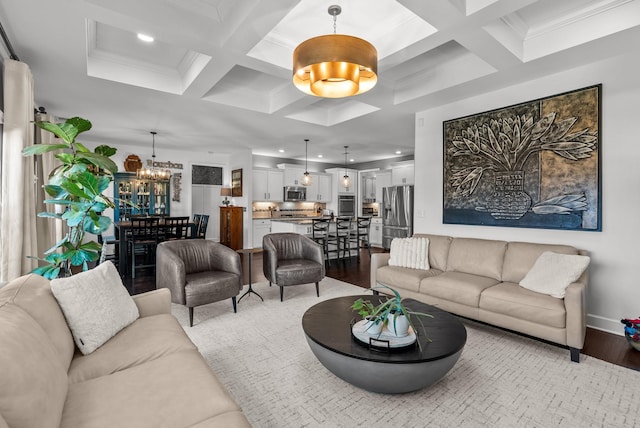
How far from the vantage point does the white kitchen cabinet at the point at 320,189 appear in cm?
966

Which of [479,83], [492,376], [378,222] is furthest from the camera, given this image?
[378,222]

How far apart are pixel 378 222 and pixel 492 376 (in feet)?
22.0

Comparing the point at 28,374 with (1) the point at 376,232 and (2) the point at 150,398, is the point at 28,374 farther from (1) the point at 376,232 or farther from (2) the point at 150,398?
(1) the point at 376,232

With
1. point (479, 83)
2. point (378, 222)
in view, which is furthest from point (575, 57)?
point (378, 222)

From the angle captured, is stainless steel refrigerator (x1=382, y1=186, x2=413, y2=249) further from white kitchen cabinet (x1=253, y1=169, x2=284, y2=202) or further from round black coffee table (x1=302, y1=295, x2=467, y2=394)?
round black coffee table (x1=302, y1=295, x2=467, y2=394)

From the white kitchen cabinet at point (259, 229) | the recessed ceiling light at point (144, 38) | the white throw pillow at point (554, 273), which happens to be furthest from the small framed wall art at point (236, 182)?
the white throw pillow at point (554, 273)

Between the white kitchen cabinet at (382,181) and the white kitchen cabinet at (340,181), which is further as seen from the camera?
the white kitchen cabinet at (340,181)

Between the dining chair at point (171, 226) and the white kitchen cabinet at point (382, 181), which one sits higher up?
the white kitchen cabinet at point (382, 181)

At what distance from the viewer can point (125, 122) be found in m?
5.48

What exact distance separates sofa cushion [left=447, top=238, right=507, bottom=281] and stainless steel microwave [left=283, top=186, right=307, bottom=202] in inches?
237

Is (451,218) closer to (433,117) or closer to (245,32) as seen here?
(433,117)

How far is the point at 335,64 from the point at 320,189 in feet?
25.0

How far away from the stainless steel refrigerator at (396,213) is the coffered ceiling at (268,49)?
2814mm

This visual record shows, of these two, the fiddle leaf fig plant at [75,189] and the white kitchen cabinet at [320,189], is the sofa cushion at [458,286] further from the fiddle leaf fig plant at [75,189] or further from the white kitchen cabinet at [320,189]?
the white kitchen cabinet at [320,189]
